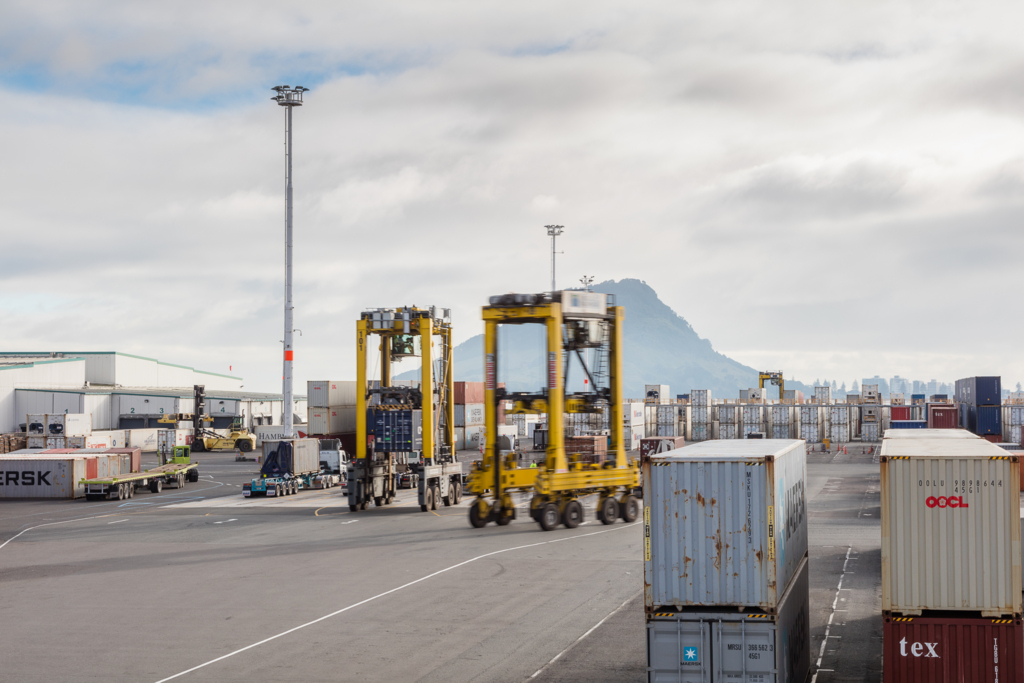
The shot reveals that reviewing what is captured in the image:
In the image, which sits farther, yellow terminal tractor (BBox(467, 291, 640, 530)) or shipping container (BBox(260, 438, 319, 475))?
shipping container (BBox(260, 438, 319, 475))

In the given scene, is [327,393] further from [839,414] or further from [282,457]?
[839,414]

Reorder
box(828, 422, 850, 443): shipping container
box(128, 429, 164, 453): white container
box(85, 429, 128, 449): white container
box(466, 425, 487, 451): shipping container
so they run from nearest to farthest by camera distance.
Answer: box(85, 429, 128, 449): white container < box(466, 425, 487, 451): shipping container < box(128, 429, 164, 453): white container < box(828, 422, 850, 443): shipping container

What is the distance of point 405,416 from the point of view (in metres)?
51.7

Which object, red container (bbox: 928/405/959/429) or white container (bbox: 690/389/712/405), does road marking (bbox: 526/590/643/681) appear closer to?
red container (bbox: 928/405/959/429)

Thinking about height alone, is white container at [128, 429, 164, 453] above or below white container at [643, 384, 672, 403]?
below

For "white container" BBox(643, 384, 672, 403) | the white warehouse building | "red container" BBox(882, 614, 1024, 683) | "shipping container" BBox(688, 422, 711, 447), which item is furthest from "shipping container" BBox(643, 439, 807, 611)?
the white warehouse building

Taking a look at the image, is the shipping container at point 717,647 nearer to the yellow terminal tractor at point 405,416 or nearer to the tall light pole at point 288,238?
the yellow terminal tractor at point 405,416

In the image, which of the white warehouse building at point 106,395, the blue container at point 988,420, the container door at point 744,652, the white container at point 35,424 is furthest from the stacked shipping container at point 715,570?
the white warehouse building at point 106,395

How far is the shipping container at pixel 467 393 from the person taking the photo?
100 meters

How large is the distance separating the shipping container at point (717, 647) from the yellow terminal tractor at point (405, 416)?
108ft

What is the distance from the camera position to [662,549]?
17.8 metres

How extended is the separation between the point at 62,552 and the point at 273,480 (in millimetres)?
21614

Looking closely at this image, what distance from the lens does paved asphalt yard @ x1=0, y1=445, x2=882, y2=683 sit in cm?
2131

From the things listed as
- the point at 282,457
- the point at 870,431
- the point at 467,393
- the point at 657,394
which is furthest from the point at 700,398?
the point at 282,457
